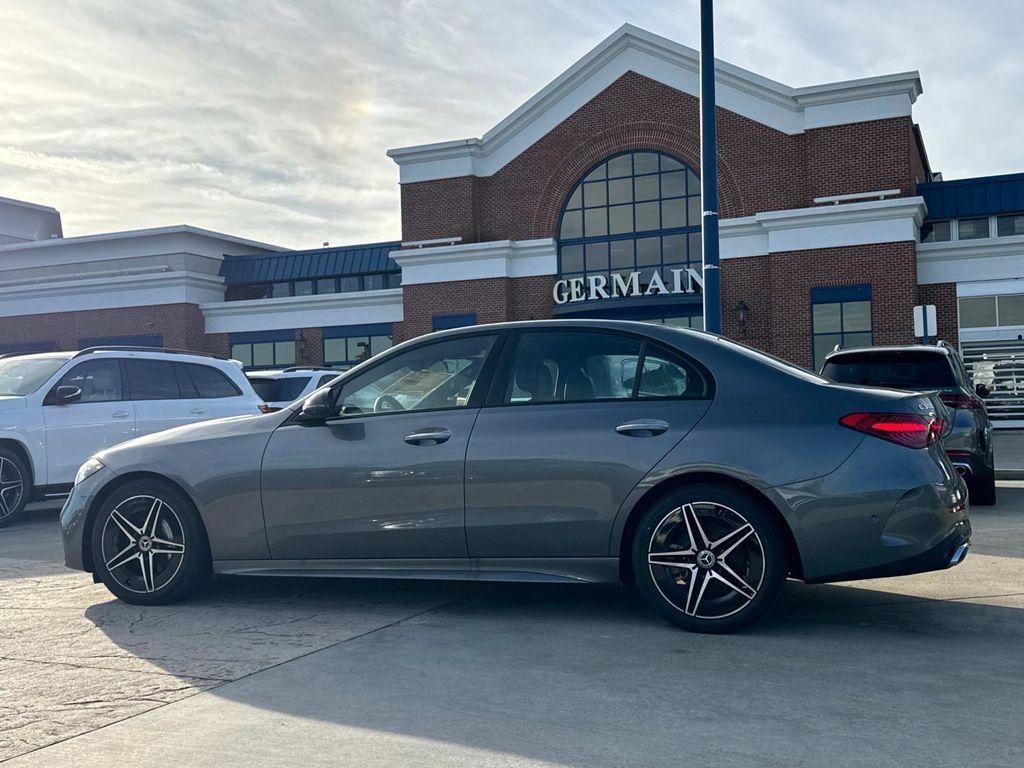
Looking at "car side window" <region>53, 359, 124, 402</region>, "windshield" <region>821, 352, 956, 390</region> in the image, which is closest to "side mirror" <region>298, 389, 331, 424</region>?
"windshield" <region>821, 352, 956, 390</region>

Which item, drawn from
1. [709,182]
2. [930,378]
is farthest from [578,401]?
[709,182]

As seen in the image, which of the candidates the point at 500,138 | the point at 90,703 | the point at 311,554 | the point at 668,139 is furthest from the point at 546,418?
the point at 500,138

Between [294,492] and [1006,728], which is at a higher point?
[294,492]

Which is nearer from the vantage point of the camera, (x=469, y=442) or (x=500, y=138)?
(x=469, y=442)

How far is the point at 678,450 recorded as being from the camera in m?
4.96

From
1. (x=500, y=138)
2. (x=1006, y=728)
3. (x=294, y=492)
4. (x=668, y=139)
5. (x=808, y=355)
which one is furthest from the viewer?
(x=500, y=138)

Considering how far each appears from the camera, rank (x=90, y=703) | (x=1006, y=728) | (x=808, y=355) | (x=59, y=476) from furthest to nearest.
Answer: (x=808, y=355)
(x=59, y=476)
(x=90, y=703)
(x=1006, y=728)

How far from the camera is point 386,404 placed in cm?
565

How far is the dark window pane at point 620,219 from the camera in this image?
30.7 meters

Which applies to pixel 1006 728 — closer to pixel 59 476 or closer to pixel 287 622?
pixel 287 622

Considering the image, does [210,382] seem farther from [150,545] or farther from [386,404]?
[386,404]

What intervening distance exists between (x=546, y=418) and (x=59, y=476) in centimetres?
727

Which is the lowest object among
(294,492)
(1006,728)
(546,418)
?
(1006,728)

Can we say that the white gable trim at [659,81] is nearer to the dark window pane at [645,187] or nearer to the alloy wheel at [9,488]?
the dark window pane at [645,187]
